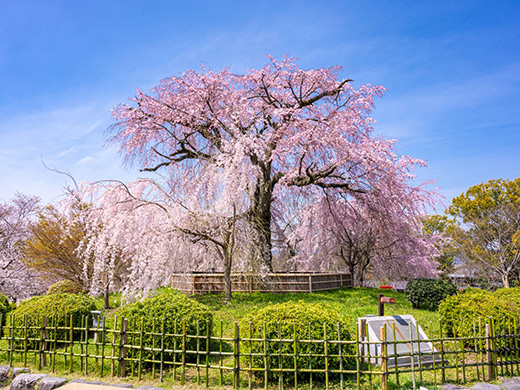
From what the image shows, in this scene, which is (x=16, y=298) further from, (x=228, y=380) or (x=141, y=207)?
(x=228, y=380)

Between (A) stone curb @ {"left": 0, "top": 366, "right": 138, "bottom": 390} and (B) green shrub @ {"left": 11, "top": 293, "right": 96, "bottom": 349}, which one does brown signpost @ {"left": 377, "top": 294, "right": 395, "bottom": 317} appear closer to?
(A) stone curb @ {"left": 0, "top": 366, "right": 138, "bottom": 390}

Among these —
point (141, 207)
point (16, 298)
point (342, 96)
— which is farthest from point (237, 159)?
point (16, 298)

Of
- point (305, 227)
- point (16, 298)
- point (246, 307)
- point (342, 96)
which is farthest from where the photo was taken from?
point (16, 298)

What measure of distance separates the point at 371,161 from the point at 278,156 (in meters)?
3.50

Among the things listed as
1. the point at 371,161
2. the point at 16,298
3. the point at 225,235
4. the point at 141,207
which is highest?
the point at 371,161

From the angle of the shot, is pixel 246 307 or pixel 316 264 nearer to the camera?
pixel 246 307

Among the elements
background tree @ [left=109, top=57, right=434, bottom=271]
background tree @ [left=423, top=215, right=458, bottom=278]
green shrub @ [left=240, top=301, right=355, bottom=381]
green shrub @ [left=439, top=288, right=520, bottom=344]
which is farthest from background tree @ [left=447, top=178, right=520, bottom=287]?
green shrub @ [left=240, top=301, right=355, bottom=381]

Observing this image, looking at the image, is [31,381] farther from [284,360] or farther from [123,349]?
[284,360]

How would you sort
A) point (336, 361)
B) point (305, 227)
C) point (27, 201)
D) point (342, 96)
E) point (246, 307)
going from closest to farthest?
point (336, 361) < point (246, 307) < point (342, 96) < point (305, 227) < point (27, 201)

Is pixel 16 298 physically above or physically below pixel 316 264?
below

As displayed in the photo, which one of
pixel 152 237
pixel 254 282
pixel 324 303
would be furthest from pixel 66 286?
pixel 324 303

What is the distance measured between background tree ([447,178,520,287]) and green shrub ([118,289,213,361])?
26.0 meters

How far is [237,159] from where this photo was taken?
13.4m

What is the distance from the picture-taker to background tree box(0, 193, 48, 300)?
24.2 meters
